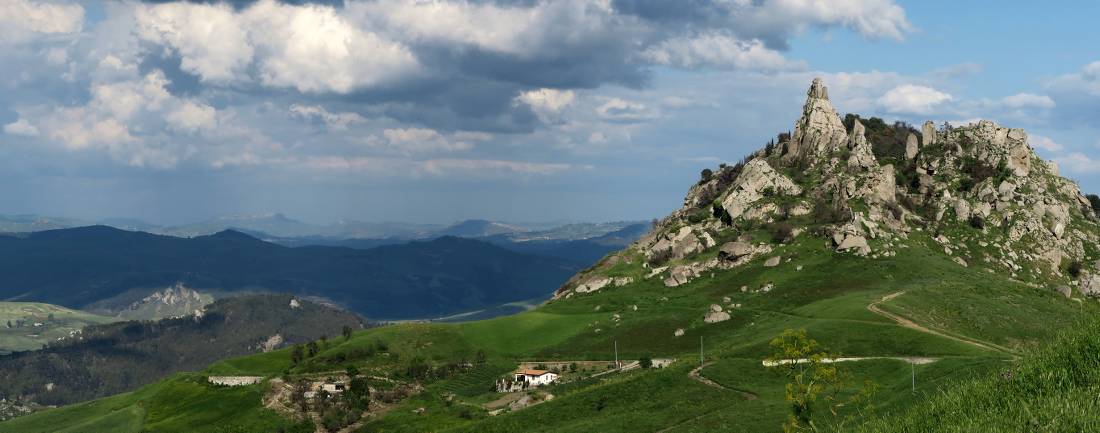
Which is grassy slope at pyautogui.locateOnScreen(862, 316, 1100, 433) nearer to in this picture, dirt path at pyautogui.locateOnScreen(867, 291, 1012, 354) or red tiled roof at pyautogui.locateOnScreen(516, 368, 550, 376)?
A: dirt path at pyautogui.locateOnScreen(867, 291, 1012, 354)

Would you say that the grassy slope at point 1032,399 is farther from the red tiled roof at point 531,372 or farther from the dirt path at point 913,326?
the red tiled roof at point 531,372

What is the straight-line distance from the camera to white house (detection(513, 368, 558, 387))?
17050cm

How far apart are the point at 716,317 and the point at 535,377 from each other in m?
51.2

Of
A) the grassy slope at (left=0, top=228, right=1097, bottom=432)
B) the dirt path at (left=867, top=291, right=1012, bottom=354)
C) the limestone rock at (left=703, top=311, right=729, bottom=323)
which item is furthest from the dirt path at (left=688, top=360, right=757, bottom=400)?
the limestone rock at (left=703, top=311, right=729, bottom=323)

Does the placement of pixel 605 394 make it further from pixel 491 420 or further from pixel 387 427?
pixel 387 427

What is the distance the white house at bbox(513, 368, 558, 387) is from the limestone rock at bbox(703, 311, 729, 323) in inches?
1745

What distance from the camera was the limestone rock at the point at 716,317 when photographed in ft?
636

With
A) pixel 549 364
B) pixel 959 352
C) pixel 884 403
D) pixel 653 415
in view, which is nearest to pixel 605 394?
pixel 653 415

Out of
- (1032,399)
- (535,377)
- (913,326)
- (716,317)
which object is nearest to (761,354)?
(913,326)

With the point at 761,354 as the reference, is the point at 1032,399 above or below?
above

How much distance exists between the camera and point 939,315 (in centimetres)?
15650

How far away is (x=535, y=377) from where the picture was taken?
17150 cm

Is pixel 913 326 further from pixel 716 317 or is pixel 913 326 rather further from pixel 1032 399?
pixel 1032 399

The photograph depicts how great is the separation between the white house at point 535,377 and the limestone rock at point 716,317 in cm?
4432
